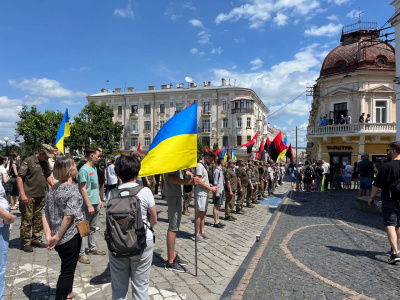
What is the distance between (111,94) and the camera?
61906mm

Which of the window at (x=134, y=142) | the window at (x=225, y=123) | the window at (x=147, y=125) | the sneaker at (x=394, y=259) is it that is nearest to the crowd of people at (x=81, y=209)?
the sneaker at (x=394, y=259)

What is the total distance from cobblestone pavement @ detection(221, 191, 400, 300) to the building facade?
65.8 ft

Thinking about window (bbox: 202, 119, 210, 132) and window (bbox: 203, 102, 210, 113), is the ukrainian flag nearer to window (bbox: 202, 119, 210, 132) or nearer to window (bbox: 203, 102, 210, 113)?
window (bbox: 203, 102, 210, 113)

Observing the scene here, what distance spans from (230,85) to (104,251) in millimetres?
54552

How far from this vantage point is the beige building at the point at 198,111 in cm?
5491

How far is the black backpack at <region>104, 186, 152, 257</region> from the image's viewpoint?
8.96 ft

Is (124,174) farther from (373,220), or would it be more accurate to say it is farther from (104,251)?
(373,220)

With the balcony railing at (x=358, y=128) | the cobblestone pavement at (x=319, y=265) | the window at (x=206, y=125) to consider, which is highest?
the window at (x=206, y=125)

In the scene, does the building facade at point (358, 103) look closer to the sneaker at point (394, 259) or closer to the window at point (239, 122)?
the sneaker at point (394, 259)

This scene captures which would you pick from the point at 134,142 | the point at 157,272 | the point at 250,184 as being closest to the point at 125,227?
the point at 157,272

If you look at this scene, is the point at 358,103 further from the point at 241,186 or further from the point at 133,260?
the point at 133,260

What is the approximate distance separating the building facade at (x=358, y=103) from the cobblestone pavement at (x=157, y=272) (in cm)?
2328

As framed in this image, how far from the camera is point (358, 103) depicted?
87.5 feet

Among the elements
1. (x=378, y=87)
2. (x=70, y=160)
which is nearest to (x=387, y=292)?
(x=70, y=160)
